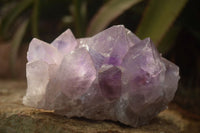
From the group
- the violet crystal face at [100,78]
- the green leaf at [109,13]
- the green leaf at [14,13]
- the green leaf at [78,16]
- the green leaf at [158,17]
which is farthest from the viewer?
the green leaf at [14,13]

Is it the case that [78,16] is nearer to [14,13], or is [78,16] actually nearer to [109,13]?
[109,13]

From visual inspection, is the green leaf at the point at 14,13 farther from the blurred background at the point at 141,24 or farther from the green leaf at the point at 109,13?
the green leaf at the point at 109,13

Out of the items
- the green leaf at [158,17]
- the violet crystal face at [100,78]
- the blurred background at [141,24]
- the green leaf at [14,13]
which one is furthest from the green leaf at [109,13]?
the green leaf at [14,13]

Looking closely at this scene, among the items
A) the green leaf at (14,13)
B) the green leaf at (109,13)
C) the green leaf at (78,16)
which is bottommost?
the green leaf at (109,13)

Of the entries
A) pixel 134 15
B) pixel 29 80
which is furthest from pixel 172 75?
pixel 134 15

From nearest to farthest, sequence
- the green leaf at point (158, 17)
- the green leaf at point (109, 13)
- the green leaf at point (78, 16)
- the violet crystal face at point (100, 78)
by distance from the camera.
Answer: the violet crystal face at point (100, 78)
the green leaf at point (158, 17)
the green leaf at point (109, 13)
the green leaf at point (78, 16)

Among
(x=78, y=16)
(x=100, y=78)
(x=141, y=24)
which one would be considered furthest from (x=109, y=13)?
(x=100, y=78)
